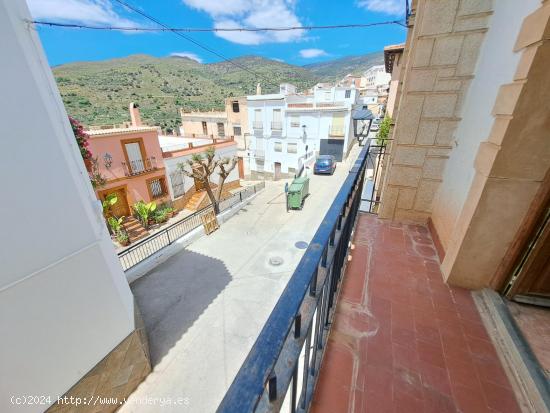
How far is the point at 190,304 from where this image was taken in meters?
6.53

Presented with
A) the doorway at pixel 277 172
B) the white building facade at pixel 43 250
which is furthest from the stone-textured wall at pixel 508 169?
the doorway at pixel 277 172

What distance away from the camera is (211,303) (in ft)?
21.5

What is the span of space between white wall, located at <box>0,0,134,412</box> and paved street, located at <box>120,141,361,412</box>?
187 centimetres

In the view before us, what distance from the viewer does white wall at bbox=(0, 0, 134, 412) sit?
2615mm

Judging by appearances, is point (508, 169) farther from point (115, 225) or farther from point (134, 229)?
point (134, 229)

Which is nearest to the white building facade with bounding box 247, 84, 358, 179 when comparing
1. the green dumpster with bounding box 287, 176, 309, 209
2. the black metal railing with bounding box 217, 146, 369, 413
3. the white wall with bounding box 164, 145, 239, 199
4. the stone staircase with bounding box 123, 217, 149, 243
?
the white wall with bounding box 164, 145, 239, 199

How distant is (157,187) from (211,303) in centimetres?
999

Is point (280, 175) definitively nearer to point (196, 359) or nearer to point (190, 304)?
point (190, 304)

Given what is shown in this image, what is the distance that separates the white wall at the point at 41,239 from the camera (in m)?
2.62

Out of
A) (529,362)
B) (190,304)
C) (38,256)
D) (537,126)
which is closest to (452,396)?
(529,362)

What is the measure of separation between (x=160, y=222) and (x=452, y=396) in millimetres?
14493

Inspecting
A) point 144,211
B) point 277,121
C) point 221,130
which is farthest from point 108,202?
point 221,130

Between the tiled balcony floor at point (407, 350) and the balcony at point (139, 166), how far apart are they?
1292cm

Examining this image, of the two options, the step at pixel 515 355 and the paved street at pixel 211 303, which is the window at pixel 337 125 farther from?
the step at pixel 515 355
